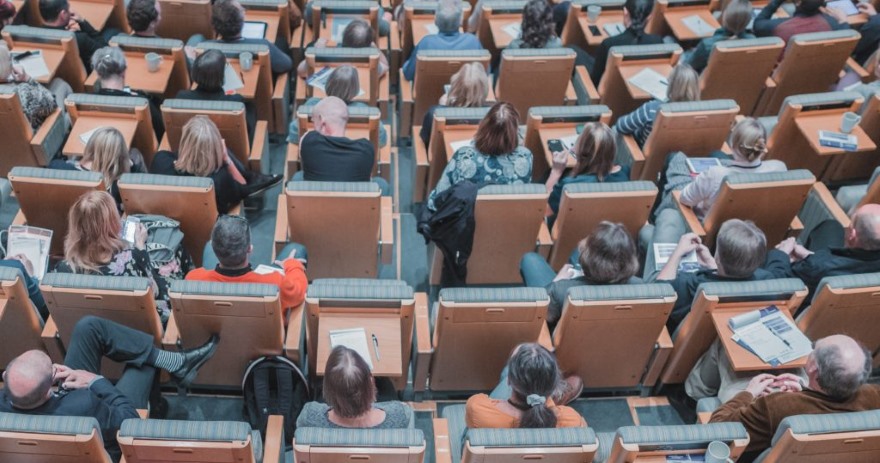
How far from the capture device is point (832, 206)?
446 cm

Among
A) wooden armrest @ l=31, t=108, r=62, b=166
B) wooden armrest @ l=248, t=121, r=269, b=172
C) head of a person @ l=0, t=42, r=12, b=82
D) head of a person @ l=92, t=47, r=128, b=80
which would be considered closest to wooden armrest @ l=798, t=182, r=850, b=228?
wooden armrest @ l=248, t=121, r=269, b=172

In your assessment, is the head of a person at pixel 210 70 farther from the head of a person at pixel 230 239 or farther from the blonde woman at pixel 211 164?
the head of a person at pixel 230 239

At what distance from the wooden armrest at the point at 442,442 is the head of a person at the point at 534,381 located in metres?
0.34

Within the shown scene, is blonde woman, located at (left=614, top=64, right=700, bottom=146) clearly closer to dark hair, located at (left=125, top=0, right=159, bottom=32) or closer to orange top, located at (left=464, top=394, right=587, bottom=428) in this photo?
orange top, located at (left=464, top=394, right=587, bottom=428)

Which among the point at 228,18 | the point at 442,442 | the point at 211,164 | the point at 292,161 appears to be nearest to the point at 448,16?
the point at 228,18

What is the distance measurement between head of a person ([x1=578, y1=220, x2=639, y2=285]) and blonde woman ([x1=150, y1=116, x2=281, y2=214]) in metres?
2.02

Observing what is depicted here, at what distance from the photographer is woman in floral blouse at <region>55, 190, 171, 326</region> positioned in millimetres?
3601

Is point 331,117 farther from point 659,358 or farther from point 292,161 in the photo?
point 659,358

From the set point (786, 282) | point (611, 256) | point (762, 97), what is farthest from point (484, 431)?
point (762, 97)

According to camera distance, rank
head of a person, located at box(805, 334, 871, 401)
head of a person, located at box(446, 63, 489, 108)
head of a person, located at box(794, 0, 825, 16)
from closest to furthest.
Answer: head of a person, located at box(805, 334, 871, 401), head of a person, located at box(446, 63, 489, 108), head of a person, located at box(794, 0, 825, 16)

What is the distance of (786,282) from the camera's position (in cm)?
361

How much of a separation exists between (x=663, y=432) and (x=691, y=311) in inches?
33.5

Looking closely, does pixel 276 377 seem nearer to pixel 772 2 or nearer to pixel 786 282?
pixel 786 282

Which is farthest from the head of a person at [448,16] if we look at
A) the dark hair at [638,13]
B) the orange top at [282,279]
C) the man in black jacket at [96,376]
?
the man in black jacket at [96,376]
